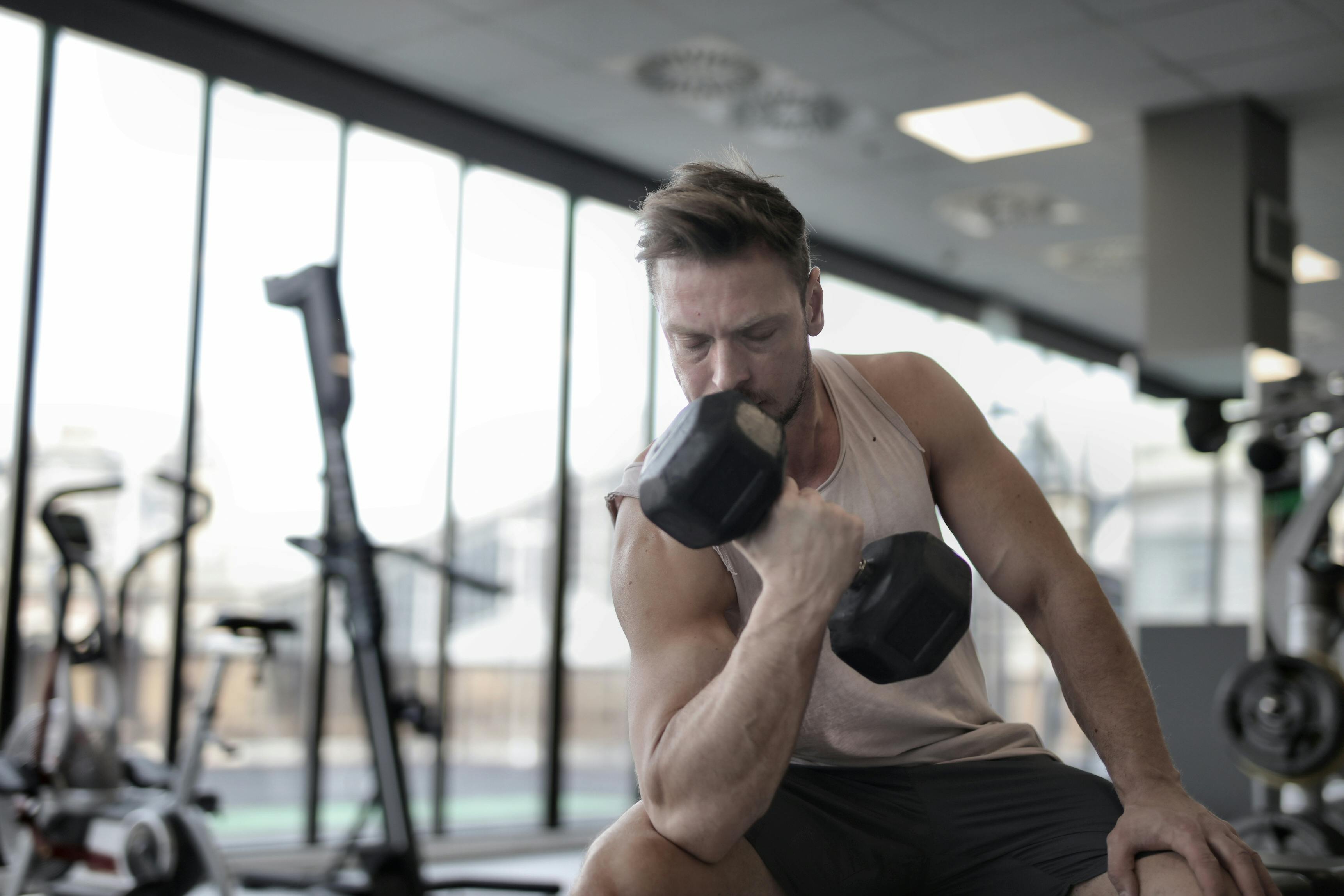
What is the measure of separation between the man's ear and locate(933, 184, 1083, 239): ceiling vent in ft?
14.9

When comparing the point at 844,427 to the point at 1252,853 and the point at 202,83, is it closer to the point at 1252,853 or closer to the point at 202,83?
the point at 1252,853

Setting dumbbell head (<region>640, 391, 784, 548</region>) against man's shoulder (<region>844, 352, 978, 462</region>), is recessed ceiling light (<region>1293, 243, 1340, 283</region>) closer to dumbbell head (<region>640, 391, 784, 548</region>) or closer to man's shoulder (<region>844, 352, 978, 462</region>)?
man's shoulder (<region>844, 352, 978, 462</region>)

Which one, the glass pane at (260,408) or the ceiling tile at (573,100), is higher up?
the ceiling tile at (573,100)

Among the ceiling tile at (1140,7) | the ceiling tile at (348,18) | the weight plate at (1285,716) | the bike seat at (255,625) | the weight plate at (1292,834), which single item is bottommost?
the weight plate at (1292,834)

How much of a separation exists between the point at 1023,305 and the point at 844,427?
6700 millimetres

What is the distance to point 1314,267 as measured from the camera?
6746 millimetres

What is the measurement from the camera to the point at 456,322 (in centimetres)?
502

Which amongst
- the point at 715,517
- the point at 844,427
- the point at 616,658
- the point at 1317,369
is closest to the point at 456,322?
the point at 616,658

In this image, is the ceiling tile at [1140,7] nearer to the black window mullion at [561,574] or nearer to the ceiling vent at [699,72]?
the ceiling vent at [699,72]

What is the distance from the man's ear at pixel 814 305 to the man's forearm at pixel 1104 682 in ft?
1.26

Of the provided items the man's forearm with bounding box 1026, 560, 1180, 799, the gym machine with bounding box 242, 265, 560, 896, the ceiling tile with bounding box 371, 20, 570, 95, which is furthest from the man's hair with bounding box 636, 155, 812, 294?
the ceiling tile with bounding box 371, 20, 570, 95

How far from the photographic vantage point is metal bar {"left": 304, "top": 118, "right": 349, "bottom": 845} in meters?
4.39

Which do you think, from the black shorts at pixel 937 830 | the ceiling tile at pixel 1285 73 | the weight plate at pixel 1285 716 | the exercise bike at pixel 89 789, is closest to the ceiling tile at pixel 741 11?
the ceiling tile at pixel 1285 73

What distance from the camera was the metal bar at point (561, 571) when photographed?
532 cm
